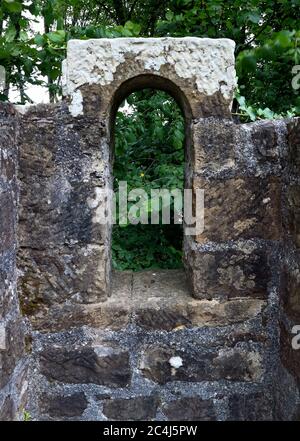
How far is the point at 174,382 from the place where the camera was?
5.26 feet

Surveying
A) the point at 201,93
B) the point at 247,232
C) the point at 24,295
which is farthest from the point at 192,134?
the point at 24,295

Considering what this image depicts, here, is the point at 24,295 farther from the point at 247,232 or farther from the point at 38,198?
the point at 247,232

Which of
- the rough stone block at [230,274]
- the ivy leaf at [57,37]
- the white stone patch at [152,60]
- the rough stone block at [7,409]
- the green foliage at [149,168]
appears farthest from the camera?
the green foliage at [149,168]

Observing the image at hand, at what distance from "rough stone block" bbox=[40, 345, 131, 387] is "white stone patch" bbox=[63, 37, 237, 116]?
3.00 feet

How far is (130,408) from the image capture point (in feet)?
5.23

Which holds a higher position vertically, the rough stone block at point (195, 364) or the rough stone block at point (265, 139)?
the rough stone block at point (265, 139)

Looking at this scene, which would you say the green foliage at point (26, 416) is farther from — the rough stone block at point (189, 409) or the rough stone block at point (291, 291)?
the rough stone block at point (291, 291)

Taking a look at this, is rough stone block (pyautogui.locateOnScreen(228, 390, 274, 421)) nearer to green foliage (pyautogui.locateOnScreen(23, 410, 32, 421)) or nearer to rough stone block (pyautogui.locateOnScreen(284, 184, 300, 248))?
rough stone block (pyautogui.locateOnScreen(284, 184, 300, 248))

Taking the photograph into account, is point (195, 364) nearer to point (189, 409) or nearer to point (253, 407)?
point (189, 409)

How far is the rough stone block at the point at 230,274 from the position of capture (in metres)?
1.57

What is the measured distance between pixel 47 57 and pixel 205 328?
4.83ft

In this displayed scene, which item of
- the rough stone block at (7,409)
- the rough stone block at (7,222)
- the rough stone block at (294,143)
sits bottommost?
the rough stone block at (7,409)

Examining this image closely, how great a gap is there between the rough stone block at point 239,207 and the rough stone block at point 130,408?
659 millimetres

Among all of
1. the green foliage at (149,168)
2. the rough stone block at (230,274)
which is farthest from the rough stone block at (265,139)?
the green foliage at (149,168)
